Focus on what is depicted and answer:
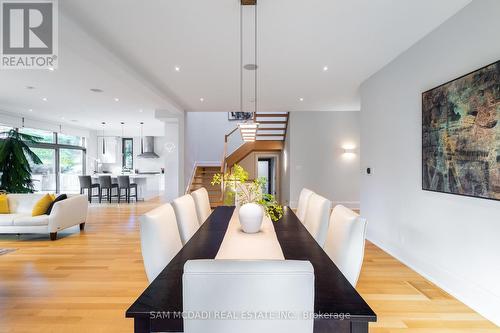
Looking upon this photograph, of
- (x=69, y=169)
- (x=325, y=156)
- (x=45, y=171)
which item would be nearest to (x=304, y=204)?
(x=325, y=156)

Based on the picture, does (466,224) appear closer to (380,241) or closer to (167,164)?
(380,241)

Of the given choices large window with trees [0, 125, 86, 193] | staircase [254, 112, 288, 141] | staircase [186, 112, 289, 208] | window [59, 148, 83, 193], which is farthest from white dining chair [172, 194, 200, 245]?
window [59, 148, 83, 193]

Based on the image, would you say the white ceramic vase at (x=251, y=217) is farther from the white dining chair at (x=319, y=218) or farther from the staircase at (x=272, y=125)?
the staircase at (x=272, y=125)

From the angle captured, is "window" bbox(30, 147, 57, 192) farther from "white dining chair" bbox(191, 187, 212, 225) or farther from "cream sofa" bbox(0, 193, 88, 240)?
"white dining chair" bbox(191, 187, 212, 225)

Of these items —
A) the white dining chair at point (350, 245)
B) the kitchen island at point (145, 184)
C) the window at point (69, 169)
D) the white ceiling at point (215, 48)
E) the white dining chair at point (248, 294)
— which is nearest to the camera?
the white dining chair at point (248, 294)

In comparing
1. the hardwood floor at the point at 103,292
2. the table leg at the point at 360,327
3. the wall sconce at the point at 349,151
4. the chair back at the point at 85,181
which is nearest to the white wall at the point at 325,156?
the wall sconce at the point at 349,151

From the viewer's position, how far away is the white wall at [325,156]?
7148 millimetres

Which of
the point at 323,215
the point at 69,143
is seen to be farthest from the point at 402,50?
the point at 69,143

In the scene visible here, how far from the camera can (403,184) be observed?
3.36 m

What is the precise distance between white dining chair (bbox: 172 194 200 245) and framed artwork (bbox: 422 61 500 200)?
8.55ft

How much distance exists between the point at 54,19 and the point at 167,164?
4851 mm

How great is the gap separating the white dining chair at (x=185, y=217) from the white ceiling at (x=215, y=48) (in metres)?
1.88

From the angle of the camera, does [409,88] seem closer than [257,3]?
No

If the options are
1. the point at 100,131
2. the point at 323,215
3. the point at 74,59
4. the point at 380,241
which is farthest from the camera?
the point at 100,131
